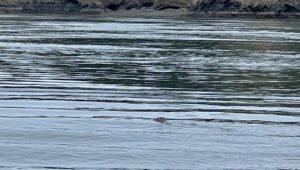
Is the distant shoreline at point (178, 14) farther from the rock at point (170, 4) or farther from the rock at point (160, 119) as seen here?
the rock at point (160, 119)

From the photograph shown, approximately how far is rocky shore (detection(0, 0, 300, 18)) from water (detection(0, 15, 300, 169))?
3095 inches

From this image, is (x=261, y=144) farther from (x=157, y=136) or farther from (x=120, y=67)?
(x=120, y=67)

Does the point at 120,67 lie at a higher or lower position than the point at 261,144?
lower

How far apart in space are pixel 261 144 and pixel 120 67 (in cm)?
2031

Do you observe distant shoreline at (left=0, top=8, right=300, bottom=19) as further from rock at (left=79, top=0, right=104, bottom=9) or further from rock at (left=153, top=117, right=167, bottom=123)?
rock at (left=153, top=117, right=167, bottom=123)

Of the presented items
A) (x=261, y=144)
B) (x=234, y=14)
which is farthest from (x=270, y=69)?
(x=234, y=14)

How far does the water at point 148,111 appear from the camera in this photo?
54.5ft

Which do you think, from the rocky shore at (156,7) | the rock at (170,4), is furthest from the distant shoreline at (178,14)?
the rock at (170,4)

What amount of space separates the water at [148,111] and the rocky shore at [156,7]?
78.6 meters

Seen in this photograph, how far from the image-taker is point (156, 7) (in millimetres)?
140125

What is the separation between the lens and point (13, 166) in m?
15.6

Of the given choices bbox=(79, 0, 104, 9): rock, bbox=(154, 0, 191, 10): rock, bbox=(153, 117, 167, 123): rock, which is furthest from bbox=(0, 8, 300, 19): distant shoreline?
bbox=(153, 117, 167, 123): rock

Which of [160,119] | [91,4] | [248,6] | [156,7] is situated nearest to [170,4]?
[156,7]

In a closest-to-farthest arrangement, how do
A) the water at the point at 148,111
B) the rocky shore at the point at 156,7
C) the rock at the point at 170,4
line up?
the water at the point at 148,111 < the rocky shore at the point at 156,7 < the rock at the point at 170,4
